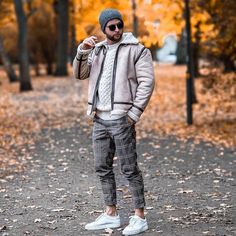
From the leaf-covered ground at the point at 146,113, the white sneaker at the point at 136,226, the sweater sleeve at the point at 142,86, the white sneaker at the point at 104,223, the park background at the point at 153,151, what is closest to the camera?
the sweater sleeve at the point at 142,86

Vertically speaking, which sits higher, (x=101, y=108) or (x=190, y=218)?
(x=101, y=108)

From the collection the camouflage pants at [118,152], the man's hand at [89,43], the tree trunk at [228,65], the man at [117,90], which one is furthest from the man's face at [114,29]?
the tree trunk at [228,65]

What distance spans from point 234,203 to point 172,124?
7546mm

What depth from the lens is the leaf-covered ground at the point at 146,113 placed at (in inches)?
477

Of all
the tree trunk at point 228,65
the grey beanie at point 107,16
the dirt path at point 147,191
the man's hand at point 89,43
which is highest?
the grey beanie at point 107,16

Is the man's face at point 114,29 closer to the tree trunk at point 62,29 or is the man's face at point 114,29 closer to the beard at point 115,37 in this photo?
the beard at point 115,37

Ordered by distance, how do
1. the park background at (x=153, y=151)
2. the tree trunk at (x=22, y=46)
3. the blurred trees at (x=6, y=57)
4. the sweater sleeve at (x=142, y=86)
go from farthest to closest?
the blurred trees at (x=6, y=57) → the tree trunk at (x=22, y=46) → the park background at (x=153, y=151) → the sweater sleeve at (x=142, y=86)

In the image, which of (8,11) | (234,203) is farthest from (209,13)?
(8,11)

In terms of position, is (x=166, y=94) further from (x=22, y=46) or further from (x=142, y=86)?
(x=142, y=86)

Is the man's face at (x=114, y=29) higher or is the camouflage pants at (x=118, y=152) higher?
the man's face at (x=114, y=29)

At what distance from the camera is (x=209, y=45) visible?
13.6 metres

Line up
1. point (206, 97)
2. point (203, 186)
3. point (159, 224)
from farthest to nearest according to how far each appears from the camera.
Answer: point (206, 97), point (203, 186), point (159, 224)

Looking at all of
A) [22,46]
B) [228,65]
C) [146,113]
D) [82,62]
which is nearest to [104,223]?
[82,62]

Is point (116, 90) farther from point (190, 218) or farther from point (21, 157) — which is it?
point (21, 157)
